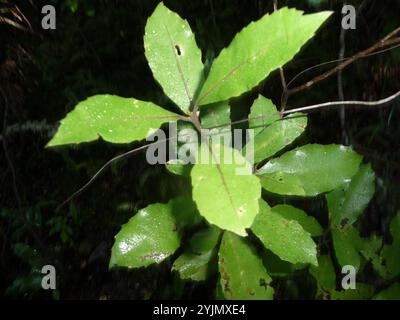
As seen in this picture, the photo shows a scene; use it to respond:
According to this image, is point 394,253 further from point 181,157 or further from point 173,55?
Result: point 173,55

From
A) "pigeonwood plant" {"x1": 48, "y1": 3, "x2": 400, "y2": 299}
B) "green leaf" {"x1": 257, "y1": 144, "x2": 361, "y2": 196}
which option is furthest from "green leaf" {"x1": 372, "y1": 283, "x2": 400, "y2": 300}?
"green leaf" {"x1": 257, "y1": 144, "x2": 361, "y2": 196}

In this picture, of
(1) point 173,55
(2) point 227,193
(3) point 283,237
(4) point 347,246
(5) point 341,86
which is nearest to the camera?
(2) point 227,193

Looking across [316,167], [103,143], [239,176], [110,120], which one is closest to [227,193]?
[239,176]

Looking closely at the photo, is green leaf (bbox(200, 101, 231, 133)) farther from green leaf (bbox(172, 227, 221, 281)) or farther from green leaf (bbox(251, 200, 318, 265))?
green leaf (bbox(172, 227, 221, 281))

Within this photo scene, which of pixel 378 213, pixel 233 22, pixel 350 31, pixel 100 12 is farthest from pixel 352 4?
pixel 100 12

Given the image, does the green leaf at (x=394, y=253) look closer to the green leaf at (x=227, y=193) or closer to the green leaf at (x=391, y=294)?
the green leaf at (x=391, y=294)

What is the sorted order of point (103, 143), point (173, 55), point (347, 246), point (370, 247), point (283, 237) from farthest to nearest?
point (103, 143) < point (370, 247) < point (347, 246) < point (283, 237) < point (173, 55)

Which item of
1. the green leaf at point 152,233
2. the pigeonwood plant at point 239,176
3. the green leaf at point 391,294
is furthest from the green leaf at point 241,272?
the green leaf at point 391,294
